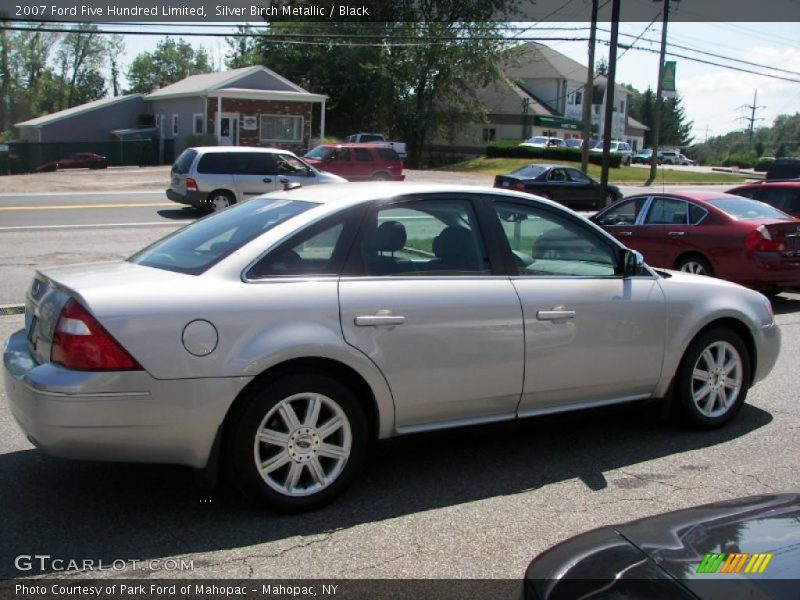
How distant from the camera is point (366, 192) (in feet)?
15.1

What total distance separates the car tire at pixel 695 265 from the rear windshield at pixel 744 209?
0.70m

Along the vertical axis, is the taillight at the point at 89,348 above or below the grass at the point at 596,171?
below

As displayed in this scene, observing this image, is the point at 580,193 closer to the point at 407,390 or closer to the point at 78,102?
the point at 407,390

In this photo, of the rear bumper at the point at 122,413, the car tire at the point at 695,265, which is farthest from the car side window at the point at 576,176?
the rear bumper at the point at 122,413

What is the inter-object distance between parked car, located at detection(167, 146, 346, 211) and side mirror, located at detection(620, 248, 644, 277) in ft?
54.9

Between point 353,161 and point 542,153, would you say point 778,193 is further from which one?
point 542,153

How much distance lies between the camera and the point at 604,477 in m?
4.71

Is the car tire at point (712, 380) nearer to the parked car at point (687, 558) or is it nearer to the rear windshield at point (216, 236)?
the rear windshield at point (216, 236)

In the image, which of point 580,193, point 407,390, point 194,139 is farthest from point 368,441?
point 194,139

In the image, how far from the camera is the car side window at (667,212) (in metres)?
11.1

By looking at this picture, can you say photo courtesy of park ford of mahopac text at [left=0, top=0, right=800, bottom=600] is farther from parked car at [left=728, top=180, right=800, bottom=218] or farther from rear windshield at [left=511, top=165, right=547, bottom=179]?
rear windshield at [left=511, top=165, right=547, bottom=179]

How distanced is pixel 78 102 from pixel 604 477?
96.8 m

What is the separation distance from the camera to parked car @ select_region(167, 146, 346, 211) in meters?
21.7

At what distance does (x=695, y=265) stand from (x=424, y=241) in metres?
7.12
